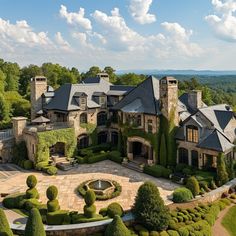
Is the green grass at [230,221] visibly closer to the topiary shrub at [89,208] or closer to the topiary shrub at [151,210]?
the topiary shrub at [151,210]

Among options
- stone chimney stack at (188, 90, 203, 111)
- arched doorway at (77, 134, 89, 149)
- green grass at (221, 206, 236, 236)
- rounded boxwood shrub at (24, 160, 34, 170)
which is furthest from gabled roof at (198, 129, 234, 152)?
rounded boxwood shrub at (24, 160, 34, 170)

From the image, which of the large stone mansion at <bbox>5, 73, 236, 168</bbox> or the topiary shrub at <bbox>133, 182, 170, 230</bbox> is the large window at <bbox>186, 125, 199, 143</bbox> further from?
the topiary shrub at <bbox>133, 182, 170, 230</bbox>

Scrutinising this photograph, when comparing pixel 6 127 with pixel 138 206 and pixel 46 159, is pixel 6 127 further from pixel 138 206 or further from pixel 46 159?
pixel 138 206

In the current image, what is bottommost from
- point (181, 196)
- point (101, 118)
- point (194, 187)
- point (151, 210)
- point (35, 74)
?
point (181, 196)

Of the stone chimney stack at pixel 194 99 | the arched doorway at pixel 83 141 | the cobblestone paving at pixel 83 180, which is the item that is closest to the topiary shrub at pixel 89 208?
the cobblestone paving at pixel 83 180

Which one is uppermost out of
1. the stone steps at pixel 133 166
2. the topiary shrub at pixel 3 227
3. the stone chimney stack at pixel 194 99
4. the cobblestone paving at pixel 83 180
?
the stone chimney stack at pixel 194 99

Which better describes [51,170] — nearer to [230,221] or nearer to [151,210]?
[151,210]

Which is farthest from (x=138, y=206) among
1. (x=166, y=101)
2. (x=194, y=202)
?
(x=166, y=101)

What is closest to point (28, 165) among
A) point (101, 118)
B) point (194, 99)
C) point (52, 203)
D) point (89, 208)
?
point (101, 118)
